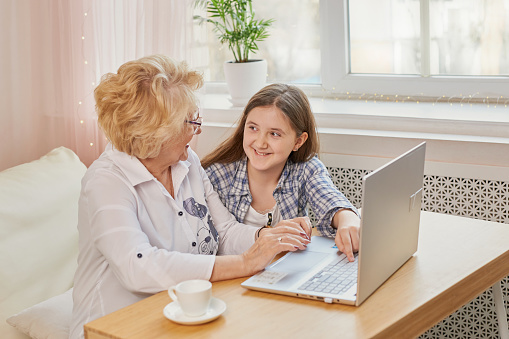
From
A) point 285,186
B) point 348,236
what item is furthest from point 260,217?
point 348,236

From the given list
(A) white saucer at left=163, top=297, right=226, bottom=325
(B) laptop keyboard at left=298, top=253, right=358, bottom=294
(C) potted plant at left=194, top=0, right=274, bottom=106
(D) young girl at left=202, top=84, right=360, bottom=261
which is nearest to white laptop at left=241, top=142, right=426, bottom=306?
(B) laptop keyboard at left=298, top=253, right=358, bottom=294

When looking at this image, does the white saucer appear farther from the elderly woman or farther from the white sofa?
the white sofa

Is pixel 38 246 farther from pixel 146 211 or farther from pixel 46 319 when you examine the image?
pixel 146 211

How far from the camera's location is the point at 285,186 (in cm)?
194

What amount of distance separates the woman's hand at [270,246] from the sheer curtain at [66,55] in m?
0.99

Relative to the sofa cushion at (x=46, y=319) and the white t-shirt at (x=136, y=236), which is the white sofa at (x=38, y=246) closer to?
the sofa cushion at (x=46, y=319)

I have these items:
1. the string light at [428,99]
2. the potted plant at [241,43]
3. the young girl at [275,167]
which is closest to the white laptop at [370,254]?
the young girl at [275,167]

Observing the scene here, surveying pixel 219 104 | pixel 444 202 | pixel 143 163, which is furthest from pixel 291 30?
pixel 143 163

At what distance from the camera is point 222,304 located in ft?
4.21

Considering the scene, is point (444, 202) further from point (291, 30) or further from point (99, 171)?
point (99, 171)

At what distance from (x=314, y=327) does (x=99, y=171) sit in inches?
24.9

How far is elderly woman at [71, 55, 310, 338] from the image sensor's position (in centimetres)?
145

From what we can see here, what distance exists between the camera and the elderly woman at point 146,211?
1445mm

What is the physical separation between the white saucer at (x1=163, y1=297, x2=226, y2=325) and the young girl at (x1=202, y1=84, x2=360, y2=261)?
57 cm
